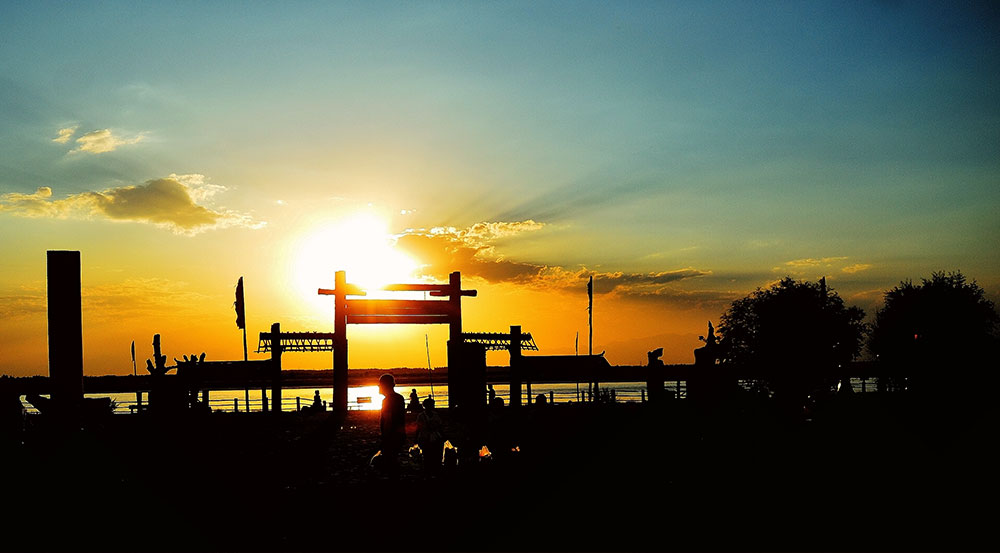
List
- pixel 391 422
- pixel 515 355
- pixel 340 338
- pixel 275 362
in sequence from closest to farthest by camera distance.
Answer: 1. pixel 391 422
2. pixel 340 338
3. pixel 275 362
4. pixel 515 355

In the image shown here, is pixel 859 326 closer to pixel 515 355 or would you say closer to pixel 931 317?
pixel 931 317

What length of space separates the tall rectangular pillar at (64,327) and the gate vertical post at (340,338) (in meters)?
17.3

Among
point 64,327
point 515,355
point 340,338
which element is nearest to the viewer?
point 64,327

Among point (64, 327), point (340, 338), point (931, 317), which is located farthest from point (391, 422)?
point (931, 317)

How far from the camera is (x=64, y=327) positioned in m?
9.12

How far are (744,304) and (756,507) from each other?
138 ft

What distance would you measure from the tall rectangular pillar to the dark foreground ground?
4.21 feet

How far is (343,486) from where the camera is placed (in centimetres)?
1288

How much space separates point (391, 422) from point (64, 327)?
5.19 metres

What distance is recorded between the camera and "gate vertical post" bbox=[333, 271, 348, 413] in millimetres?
26641

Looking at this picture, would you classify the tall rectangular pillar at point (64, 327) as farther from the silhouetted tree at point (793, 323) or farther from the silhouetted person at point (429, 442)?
the silhouetted tree at point (793, 323)

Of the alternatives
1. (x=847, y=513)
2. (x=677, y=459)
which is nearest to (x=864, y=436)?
(x=677, y=459)

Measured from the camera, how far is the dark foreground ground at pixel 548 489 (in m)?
8.66

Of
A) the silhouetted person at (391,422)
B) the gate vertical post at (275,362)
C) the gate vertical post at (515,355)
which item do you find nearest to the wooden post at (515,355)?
the gate vertical post at (515,355)
